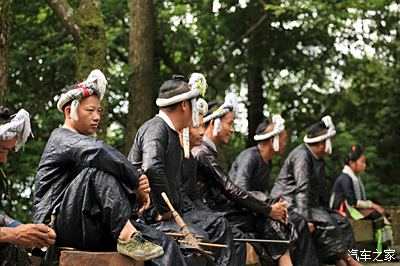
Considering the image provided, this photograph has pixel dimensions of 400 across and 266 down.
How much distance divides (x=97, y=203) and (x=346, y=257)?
17.3ft

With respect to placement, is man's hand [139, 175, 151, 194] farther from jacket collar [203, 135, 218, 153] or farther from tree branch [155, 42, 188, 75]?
tree branch [155, 42, 188, 75]

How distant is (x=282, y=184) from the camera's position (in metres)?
10.4

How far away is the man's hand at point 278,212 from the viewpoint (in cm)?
877

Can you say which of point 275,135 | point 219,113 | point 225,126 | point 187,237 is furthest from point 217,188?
point 187,237

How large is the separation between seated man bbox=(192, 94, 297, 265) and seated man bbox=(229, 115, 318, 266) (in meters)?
0.48

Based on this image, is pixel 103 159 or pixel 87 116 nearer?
pixel 103 159

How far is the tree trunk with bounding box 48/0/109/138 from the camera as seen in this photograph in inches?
463

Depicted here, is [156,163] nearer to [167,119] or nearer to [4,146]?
[167,119]

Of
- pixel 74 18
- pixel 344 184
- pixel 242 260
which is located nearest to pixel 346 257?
pixel 344 184

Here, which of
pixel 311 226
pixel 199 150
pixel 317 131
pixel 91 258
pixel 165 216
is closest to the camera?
pixel 91 258

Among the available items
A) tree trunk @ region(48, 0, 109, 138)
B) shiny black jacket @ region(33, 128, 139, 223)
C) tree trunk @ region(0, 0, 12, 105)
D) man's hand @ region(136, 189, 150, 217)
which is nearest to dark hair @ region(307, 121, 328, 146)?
tree trunk @ region(48, 0, 109, 138)

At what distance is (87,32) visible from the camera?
38.9ft

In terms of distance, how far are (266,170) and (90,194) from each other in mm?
4260

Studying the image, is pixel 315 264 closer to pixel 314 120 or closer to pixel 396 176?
pixel 314 120
